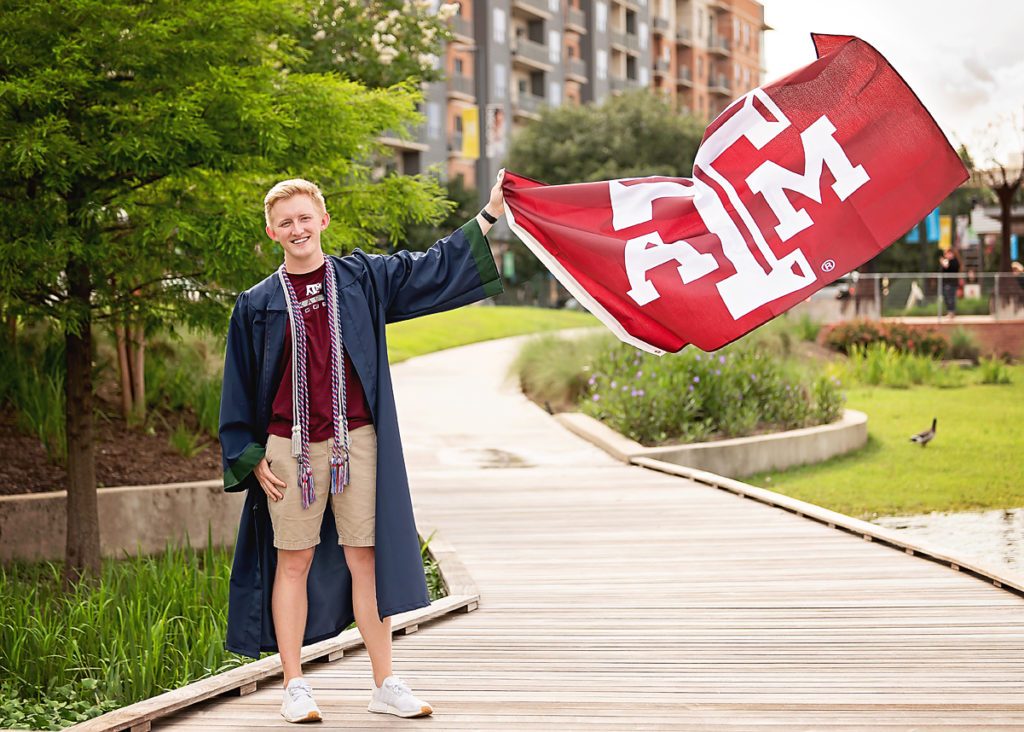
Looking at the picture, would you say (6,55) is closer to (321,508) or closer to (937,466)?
(321,508)

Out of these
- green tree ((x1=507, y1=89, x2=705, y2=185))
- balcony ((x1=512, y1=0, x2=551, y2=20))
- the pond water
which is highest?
balcony ((x1=512, y1=0, x2=551, y2=20))

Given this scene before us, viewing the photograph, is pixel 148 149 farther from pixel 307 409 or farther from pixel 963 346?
pixel 963 346

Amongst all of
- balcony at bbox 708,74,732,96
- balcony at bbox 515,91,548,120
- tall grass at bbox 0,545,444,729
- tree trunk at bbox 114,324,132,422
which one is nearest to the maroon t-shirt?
tall grass at bbox 0,545,444,729

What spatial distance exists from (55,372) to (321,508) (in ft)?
22.1

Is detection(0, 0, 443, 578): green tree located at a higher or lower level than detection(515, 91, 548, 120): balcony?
lower

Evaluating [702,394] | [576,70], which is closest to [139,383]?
[702,394]

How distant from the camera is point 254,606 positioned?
421 centimetres

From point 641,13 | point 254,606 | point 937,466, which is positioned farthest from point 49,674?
point 641,13

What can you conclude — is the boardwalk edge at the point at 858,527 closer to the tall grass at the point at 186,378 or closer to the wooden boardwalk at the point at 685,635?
the wooden boardwalk at the point at 685,635

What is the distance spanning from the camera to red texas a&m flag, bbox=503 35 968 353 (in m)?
4.64

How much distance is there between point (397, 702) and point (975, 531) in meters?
6.47

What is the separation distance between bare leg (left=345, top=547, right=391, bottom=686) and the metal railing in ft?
73.2

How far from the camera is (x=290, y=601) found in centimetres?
412

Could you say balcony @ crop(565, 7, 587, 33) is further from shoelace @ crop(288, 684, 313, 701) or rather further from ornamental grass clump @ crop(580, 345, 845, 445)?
shoelace @ crop(288, 684, 313, 701)
